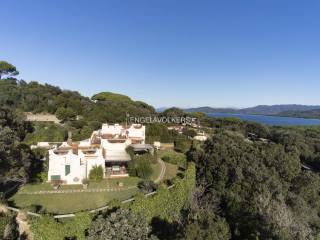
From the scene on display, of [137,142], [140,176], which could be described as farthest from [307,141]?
[140,176]

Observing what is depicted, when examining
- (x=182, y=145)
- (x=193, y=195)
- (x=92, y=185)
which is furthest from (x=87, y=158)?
(x=182, y=145)

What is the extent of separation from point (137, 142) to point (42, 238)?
2311 centimetres

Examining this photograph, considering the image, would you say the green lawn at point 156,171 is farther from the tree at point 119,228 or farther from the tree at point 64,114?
the tree at point 64,114

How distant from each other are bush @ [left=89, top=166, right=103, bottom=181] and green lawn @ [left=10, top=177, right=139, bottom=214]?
0.72 meters

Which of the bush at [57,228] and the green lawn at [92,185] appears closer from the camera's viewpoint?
the bush at [57,228]

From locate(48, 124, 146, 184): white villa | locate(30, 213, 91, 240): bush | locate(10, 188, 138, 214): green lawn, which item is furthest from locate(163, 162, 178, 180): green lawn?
locate(30, 213, 91, 240): bush

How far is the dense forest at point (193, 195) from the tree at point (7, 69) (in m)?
12.4

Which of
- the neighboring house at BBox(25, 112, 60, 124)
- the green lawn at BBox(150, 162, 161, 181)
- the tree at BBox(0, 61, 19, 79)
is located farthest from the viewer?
the tree at BBox(0, 61, 19, 79)

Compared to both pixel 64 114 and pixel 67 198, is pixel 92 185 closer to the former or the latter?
pixel 67 198

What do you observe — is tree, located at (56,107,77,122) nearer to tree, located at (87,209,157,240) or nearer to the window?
the window

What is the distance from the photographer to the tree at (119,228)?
14138 millimetres

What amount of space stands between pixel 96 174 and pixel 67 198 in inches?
211

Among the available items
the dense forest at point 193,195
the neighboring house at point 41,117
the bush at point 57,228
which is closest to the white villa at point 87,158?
the dense forest at point 193,195

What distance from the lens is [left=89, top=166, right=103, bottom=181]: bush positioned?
2677 cm
